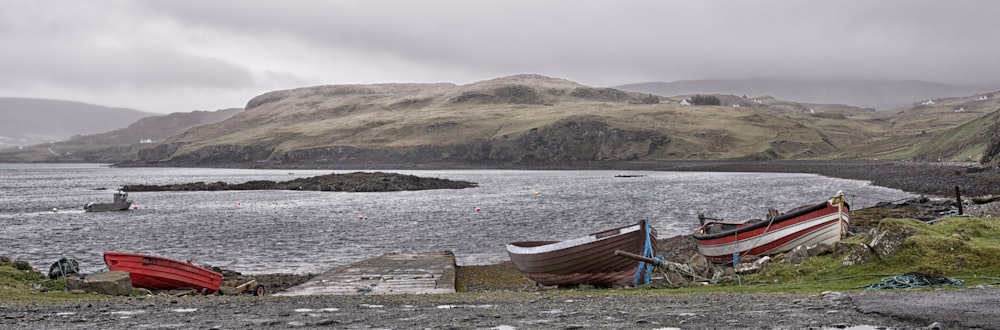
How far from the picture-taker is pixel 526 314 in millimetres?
15695

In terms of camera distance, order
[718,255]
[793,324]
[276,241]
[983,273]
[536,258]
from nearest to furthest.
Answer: [793,324] → [983,273] → [536,258] → [718,255] → [276,241]

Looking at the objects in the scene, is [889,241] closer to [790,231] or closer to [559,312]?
[790,231]

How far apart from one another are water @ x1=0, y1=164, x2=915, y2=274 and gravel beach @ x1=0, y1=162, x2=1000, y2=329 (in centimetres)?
1730

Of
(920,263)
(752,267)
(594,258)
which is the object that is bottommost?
(752,267)

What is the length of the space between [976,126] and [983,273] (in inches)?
5146

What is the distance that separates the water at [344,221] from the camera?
43812 millimetres

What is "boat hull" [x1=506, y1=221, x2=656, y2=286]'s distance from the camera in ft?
80.4

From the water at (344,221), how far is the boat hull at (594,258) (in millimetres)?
13152

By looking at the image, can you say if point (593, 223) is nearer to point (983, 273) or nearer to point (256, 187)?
point (983, 273)

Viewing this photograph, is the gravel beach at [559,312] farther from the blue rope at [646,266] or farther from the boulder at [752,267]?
the boulder at [752,267]

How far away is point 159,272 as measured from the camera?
1000 inches

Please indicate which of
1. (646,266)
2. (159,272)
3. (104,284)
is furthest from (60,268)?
(646,266)

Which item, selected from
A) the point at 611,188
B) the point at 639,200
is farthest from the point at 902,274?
the point at 611,188

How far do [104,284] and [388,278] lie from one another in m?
10.1
